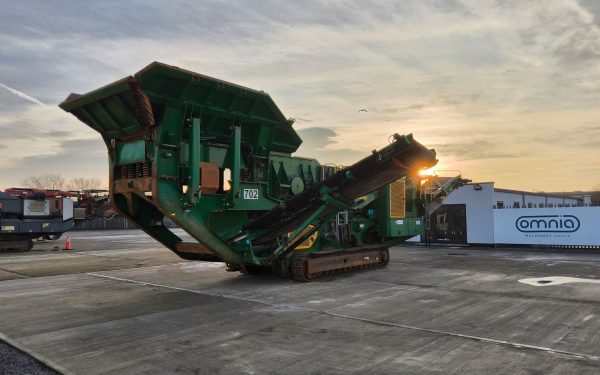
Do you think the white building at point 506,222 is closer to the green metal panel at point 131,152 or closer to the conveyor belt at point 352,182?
the conveyor belt at point 352,182

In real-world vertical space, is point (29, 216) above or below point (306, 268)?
above

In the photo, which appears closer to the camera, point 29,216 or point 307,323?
point 307,323

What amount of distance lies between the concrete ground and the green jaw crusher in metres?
0.88

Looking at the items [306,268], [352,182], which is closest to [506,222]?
[352,182]

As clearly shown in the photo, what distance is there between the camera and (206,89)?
343 inches

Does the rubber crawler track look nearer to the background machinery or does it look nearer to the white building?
the white building

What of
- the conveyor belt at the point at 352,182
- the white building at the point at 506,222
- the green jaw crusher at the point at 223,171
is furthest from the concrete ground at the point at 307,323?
the white building at the point at 506,222

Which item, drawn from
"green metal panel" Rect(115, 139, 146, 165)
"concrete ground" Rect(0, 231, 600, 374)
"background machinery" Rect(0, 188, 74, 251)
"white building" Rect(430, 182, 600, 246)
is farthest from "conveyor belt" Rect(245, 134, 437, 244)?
"background machinery" Rect(0, 188, 74, 251)

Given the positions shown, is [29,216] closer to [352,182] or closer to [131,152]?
[131,152]

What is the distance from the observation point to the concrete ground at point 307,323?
4.96m

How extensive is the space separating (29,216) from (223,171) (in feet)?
49.1

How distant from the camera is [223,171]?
9.47 m

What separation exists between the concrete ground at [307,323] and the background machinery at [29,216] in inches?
358

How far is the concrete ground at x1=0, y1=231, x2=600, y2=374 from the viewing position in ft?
16.3
